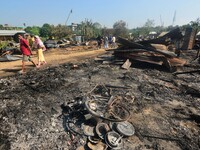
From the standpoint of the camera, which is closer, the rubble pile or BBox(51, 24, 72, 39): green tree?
the rubble pile

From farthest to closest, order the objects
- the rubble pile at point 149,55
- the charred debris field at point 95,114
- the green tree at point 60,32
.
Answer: the green tree at point 60,32, the rubble pile at point 149,55, the charred debris field at point 95,114

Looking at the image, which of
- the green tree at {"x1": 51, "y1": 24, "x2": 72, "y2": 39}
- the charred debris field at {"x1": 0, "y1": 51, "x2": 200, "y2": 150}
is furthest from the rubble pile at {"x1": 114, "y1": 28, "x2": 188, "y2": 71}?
the green tree at {"x1": 51, "y1": 24, "x2": 72, "y2": 39}

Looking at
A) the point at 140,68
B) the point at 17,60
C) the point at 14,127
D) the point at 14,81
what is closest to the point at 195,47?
the point at 140,68

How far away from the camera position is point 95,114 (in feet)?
15.6

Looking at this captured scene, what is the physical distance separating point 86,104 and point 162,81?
17.0ft

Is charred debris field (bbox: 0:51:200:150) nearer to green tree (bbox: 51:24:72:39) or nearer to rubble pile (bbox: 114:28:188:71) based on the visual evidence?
rubble pile (bbox: 114:28:188:71)

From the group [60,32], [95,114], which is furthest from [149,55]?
[60,32]

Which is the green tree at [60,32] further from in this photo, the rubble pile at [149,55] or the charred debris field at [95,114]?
the charred debris field at [95,114]

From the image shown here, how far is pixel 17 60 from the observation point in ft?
43.7

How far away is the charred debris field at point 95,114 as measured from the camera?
431cm

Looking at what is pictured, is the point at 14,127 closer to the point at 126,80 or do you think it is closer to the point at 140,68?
the point at 126,80

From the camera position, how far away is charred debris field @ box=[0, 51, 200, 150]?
4309 mm

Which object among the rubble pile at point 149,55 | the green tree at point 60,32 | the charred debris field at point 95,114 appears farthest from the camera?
the green tree at point 60,32

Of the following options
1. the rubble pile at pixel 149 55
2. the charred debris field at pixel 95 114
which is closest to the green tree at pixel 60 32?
the rubble pile at pixel 149 55
